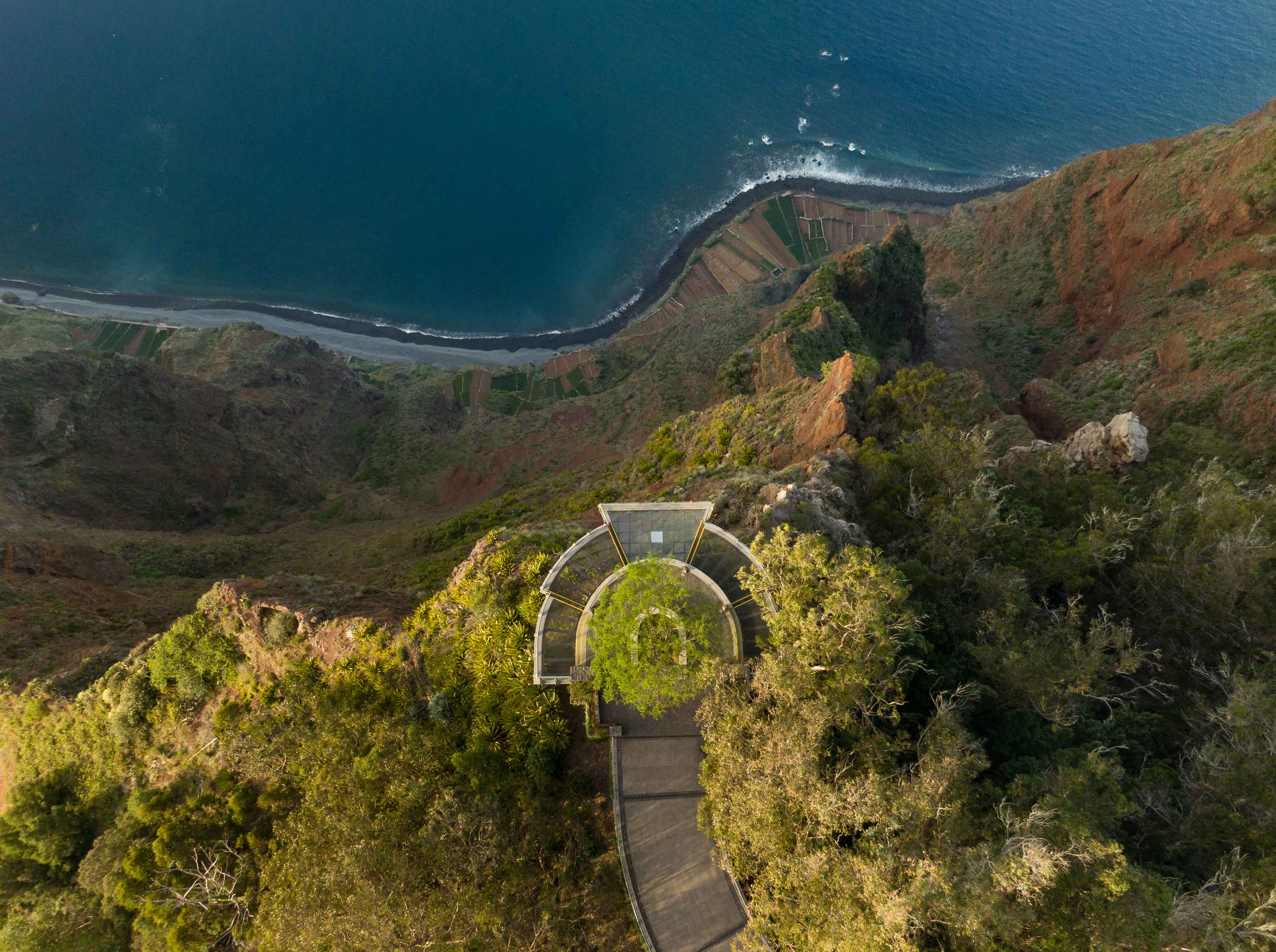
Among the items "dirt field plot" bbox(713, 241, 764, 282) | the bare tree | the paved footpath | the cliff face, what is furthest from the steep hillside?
the cliff face

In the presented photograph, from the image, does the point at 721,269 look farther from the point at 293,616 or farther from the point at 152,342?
the point at 152,342

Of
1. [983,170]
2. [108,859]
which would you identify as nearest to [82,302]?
[108,859]

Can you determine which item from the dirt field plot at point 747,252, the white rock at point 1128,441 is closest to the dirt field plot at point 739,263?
the dirt field plot at point 747,252

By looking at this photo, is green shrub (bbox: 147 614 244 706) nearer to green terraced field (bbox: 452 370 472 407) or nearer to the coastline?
green terraced field (bbox: 452 370 472 407)

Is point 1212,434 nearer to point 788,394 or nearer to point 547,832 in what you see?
point 788,394

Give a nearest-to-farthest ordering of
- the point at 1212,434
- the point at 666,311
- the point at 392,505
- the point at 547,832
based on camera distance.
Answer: the point at 547,832 < the point at 1212,434 < the point at 392,505 < the point at 666,311

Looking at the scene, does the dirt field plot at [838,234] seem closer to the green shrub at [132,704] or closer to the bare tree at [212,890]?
the green shrub at [132,704]
